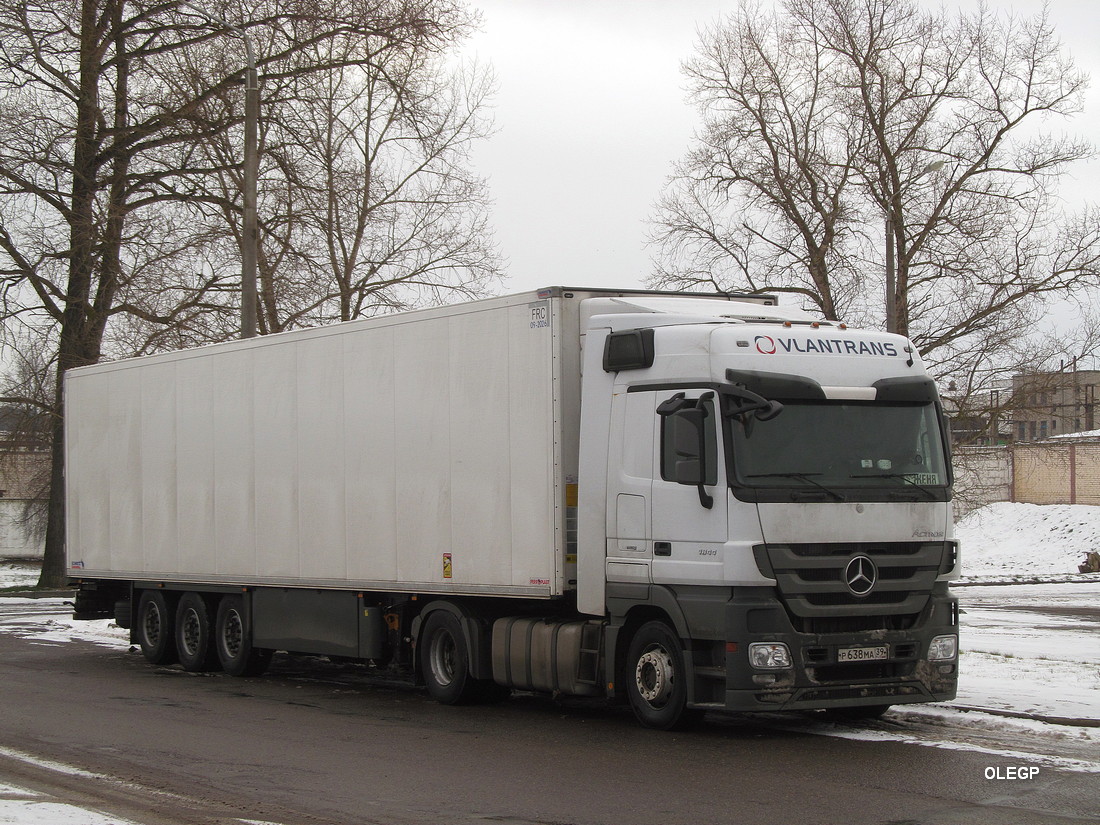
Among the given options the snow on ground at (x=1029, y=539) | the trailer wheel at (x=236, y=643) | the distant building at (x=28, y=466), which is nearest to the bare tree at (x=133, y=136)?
the distant building at (x=28, y=466)

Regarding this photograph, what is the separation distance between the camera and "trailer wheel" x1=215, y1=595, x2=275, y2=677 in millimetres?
15547

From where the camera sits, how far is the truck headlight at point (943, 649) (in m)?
10.5

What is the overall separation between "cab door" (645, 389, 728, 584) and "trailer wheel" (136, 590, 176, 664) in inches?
342

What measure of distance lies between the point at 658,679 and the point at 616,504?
1398mm

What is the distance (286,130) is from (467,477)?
1582cm

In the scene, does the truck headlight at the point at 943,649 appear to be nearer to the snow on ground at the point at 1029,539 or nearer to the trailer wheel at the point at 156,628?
the trailer wheel at the point at 156,628

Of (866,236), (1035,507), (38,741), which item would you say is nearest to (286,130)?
(866,236)

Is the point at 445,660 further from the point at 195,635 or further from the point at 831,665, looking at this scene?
the point at 195,635

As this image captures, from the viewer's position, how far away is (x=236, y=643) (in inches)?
626

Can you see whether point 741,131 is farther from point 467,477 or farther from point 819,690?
point 819,690

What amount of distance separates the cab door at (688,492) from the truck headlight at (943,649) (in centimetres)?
187

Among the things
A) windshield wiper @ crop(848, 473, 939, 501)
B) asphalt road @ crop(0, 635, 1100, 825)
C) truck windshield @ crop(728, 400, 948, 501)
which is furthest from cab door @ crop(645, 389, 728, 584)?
asphalt road @ crop(0, 635, 1100, 825)

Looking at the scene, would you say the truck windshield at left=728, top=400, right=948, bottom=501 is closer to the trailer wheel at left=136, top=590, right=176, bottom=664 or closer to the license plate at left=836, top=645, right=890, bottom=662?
the license plate at left=836, top=645, right=890, bottom=662

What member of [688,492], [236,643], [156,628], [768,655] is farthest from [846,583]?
[156,628]
